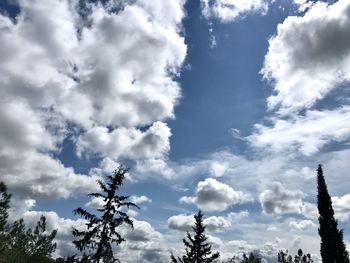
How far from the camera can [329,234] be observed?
5056cm

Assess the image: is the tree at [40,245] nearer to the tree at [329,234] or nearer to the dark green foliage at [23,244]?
the dark green foliage at [23,244]

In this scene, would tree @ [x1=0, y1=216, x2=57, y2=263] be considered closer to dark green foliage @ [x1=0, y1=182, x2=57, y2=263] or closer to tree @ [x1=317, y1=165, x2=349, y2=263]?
dark green foliage @ [x1=0, y1=182, x2=57, y2=263]

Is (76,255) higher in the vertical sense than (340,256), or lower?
lower

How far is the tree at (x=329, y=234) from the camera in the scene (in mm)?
49406

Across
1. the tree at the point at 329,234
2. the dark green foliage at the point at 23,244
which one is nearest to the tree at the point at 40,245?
the dark green foliage at the point at 23,244

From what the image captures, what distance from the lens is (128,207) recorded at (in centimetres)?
2878

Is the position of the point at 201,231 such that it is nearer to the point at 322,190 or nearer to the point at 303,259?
the point at 322,190

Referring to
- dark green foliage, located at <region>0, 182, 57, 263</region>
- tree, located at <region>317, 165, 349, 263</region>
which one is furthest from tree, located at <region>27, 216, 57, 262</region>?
tree, located at <region>317, 165, 349, 263</region>

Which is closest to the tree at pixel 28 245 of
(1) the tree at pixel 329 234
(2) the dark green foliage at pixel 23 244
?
(2) the dark green foliage at pixel 23 244

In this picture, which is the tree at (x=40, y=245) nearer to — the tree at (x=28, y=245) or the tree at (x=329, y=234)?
the tree at (x=28, y=245)

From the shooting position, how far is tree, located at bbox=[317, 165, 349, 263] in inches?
1945

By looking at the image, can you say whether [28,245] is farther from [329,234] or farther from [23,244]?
[329,234]

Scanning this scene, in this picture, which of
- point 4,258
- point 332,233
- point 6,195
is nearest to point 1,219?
point 6,195

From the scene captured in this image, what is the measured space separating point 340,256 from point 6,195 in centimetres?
4018
